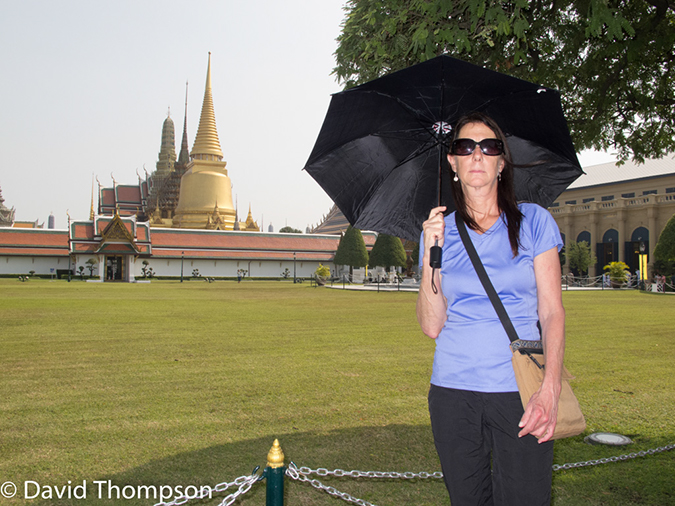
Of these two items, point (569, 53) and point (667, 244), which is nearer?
point (569, 53)

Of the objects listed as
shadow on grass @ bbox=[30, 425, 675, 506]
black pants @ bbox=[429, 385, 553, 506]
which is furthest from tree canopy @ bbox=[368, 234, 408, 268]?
black pants @ bbox=[429, 385, 553, 506]

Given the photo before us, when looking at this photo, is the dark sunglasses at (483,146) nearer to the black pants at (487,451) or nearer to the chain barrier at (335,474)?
the black pants at (487,451)

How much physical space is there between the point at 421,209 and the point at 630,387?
5.13m

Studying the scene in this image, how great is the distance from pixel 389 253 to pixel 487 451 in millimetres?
45153

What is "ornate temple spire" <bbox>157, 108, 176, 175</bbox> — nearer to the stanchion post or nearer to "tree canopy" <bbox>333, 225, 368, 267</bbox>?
"tree canopy" <bbox>333, 225, 368, 267</bbox>

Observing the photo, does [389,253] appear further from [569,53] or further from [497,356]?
[497,356]

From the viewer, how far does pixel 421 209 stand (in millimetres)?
3920

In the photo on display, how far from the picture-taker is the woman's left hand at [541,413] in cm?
190

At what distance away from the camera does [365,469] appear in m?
4.30

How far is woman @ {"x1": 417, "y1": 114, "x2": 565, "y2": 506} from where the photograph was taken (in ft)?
6.53

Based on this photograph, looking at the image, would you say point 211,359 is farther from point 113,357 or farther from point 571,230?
point 571,230

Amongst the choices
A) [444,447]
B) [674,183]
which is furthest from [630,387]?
[674,183]

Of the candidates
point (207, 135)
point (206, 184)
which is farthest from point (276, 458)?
point (207, 135)

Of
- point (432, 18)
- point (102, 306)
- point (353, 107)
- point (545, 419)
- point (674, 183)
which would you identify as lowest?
point (102, 306)
